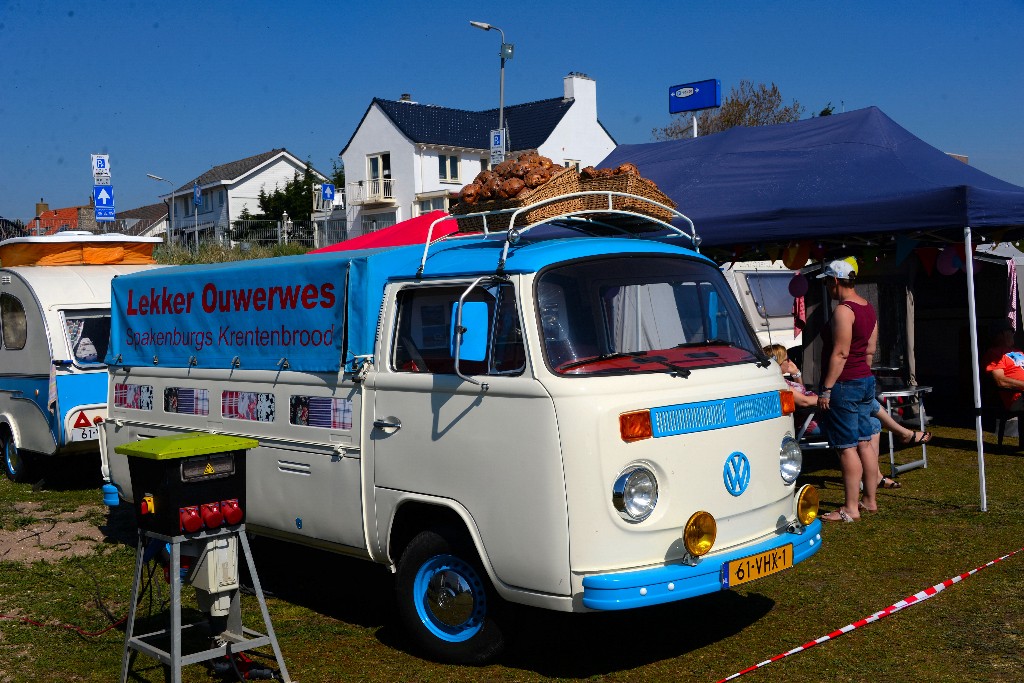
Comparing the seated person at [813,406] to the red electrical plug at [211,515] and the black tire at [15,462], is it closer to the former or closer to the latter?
the red electrical plug at [211,515]

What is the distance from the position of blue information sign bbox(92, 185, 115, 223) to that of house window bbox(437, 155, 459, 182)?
38.0m

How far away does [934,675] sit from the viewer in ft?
17.5

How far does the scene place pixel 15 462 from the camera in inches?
495

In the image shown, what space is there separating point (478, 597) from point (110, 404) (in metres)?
4.69

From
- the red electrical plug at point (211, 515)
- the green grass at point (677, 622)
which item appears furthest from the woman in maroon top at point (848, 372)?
the red electrical plug at point (211, 515)

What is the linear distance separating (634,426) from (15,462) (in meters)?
10.1

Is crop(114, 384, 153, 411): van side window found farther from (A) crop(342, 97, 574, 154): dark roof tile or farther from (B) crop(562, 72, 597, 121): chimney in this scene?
(B) crop(562, 72, 597, 121): chimney

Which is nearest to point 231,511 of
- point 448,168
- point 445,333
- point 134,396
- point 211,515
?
point 211,515

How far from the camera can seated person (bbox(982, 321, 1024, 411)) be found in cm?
1166

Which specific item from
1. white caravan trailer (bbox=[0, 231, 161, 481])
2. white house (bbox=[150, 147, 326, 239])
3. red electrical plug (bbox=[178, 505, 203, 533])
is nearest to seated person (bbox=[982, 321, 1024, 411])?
red electrical plug (bbox=[178, 505, 203, 533])

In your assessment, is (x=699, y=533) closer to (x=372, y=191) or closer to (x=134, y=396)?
(x=134, y=396)

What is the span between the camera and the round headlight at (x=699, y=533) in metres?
5.12

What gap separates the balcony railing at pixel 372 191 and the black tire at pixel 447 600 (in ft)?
172

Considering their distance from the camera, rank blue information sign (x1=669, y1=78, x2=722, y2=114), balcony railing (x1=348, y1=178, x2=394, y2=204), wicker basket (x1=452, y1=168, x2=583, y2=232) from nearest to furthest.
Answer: wicker basket (x1=452, y1=168, x2=583, y2=232) → blue information sign (x1=669, y1=78, x2=722, y2=114) → balcony railing (x1=348, y1=178, x2=394, y2=204)
